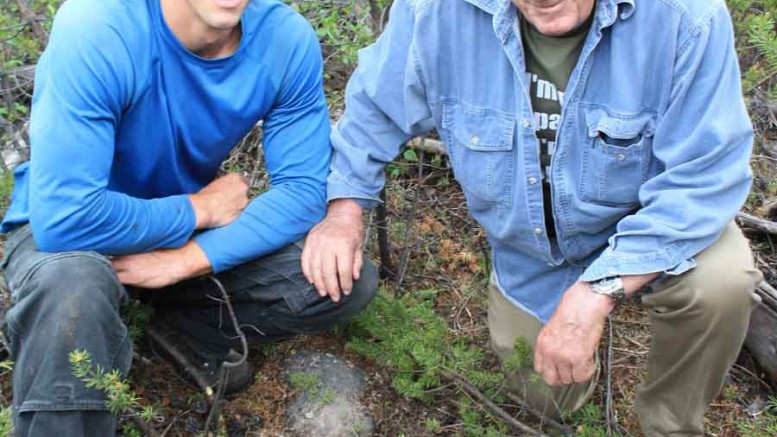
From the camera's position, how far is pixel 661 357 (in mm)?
2723

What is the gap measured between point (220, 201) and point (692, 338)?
5.33 ft

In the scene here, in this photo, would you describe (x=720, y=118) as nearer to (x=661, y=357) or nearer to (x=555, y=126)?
(x=555, y=126)

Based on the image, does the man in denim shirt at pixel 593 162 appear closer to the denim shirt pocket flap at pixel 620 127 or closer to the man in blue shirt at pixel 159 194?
the denim shirt pocket flap at pixel 620 127

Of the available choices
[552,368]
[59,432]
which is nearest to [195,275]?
[59,432]

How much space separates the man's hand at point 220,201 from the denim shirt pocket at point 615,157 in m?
1.20

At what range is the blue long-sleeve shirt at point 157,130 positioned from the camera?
97.9 inches

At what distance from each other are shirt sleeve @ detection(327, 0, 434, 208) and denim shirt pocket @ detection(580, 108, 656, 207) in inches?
22.8

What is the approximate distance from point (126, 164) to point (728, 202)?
191 centimetres

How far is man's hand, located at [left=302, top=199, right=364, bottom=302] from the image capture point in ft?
9.46

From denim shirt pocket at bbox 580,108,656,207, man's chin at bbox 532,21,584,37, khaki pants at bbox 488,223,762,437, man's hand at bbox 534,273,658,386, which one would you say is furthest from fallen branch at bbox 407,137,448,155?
man's hand at bbox 534,273,658,386

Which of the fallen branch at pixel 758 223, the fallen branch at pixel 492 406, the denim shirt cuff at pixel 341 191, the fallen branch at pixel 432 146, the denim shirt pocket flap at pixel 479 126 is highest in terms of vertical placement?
the denim shirt pocket flap at pixel 479 126

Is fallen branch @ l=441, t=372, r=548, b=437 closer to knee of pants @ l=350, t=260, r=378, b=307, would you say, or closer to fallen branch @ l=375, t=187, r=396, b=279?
knee of pants @ l=350, t=260, r=378, b=307

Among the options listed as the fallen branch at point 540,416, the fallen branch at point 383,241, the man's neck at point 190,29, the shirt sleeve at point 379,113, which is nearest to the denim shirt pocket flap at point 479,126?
the shirt sleeve at point 379,113

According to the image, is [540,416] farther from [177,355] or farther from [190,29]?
[190,29]
